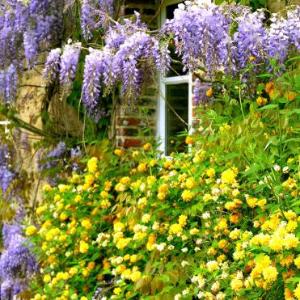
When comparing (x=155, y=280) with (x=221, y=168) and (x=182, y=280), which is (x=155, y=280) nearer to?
(x=182, y=280)

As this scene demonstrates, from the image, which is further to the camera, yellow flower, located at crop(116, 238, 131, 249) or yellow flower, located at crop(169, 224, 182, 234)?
yellow flower, located at crop(116, 238, 131, 249)

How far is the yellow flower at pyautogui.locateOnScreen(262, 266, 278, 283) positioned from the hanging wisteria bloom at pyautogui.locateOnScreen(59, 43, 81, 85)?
2683 millimetres

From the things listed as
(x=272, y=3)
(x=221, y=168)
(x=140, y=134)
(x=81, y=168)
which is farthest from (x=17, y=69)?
(x=221, y=168)

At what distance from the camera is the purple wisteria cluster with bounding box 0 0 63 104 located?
6074 mm

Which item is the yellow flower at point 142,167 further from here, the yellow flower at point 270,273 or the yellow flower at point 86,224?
the yellow flower at point 270,273

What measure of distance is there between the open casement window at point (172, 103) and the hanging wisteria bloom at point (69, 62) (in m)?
0.86

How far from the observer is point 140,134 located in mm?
5547

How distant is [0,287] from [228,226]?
9.70ft

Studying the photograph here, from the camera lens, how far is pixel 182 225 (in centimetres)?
416

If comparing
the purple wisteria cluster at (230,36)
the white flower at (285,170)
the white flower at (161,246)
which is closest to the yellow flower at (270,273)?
the white flower at (285,170)

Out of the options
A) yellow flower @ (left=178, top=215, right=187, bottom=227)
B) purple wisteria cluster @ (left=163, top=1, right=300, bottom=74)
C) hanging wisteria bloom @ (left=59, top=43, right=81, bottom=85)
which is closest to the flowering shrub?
yellow flower @ (left=178, top=215, right=187, bottom=227)

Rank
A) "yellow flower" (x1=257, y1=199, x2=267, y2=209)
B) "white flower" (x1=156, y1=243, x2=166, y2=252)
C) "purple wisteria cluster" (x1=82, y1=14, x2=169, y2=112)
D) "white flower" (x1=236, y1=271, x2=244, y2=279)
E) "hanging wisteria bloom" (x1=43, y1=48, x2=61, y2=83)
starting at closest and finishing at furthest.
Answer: "white flower" (x1=236, y1=271, x2=244, y2=279)
"yellow flower" (x1=257, y1=199, x2=267, y2=209)
"white flower" (x1=156, y1=243, x2=166, y2=252)
"purple wisteria cluster" (x1=82, y1=14, x2=169, y2=112)
"hanging wisteria bloom" (x1=43, y1=48, x2=61, y2=83)

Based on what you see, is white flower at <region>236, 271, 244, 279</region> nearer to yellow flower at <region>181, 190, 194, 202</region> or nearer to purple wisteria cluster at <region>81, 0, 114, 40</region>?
yellow flower at <region>181, 190, 194, 202</region>

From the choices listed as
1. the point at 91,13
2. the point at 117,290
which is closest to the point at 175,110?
the point at 91,13
